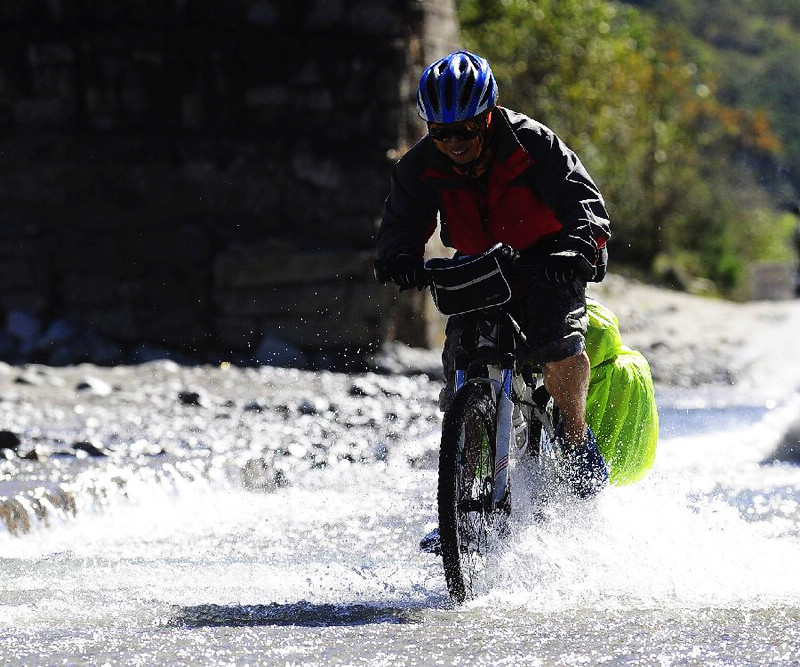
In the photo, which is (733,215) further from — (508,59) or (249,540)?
(249,540)

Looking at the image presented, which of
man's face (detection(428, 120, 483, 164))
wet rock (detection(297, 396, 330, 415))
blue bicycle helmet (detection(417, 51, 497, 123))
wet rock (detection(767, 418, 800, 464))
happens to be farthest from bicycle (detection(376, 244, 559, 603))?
wet rock (detection(297, 396, 330, 415))

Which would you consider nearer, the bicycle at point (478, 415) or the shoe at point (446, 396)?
the bicycle at point (478, 415)

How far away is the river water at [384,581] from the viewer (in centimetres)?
378

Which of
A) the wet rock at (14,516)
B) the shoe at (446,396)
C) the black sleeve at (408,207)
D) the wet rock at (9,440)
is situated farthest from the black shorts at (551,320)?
the wet rock at (9,440)

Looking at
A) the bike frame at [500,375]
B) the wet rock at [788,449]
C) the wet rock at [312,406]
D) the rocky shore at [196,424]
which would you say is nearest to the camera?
the bike frame at [500,375]

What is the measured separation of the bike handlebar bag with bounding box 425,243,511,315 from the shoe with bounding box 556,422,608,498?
875 millimetres

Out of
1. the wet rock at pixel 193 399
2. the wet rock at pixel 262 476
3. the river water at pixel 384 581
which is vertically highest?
the wet rock at pixel 193 399

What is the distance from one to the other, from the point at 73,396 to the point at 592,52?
62.4ft

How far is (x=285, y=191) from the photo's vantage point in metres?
11.4

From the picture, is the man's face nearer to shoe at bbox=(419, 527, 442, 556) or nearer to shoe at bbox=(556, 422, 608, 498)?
shoe at bbox=(556, 422, 608, 498)

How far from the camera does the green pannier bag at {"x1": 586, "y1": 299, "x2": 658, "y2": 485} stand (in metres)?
5.53

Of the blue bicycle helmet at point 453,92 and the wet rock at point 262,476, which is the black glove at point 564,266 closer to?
the blue bicycle helmet at point 453,92

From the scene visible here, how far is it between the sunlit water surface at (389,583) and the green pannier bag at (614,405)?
0.43 ft

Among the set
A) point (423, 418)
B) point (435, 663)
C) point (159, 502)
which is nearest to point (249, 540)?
point (159, 502)
